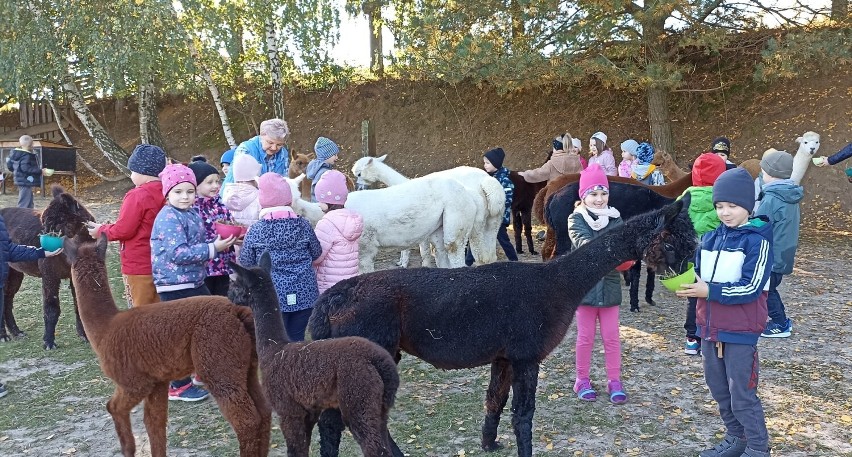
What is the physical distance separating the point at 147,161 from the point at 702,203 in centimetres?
425

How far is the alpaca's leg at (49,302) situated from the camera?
6.00 meters

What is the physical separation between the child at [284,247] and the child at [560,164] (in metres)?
5.61

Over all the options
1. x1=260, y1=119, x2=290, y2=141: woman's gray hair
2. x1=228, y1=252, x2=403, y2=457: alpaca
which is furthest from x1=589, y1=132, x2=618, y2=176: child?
x1=228, y1=252, x2=403, y2=457: alpaca

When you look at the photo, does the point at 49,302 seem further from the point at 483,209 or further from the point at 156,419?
the point at 483,209

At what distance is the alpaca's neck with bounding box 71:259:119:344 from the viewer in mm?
3543

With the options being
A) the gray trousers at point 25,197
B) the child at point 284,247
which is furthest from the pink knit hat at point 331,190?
the gray trousers at point 25,197

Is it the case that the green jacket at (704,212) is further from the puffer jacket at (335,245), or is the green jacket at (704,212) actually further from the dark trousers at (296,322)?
the dark trousers at (296,322)

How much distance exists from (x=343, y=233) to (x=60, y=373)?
2.89 meters

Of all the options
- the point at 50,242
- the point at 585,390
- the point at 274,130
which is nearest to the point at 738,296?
the point at 585,390

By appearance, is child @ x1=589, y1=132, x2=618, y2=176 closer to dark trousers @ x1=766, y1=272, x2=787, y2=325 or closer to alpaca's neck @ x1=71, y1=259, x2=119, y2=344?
dark trousers @ x1=766, y1=272, x2=787, y2=325

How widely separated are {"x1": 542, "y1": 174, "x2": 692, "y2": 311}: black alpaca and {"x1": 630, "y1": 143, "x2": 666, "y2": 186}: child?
1544 millimetres

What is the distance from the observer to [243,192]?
551 cm

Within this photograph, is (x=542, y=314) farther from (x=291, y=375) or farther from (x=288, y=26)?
(x=288, y=26)

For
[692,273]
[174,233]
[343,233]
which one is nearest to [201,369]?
[174,233]
